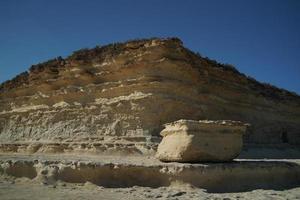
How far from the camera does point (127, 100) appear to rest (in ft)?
51.5

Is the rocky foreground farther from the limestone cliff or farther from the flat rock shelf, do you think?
the limestone cliff

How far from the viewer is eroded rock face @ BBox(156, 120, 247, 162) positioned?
8.30 meters

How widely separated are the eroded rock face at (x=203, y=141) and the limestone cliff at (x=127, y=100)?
4656 mm

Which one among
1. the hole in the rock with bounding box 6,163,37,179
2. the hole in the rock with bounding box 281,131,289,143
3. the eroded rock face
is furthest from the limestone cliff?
the hole in the rock with bounding box 6,163,37,179

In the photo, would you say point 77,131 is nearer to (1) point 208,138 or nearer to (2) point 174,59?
(2) point 174,59

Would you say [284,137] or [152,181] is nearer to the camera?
[152,181]

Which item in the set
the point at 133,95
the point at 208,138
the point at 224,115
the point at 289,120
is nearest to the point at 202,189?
the point at 208,138

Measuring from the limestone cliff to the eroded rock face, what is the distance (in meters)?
4.66

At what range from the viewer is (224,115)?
59.3ft

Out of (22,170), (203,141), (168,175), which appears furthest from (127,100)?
(168,175)

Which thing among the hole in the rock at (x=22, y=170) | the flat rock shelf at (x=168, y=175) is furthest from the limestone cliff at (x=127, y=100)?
the hole in the rock at (x=22, y=170)

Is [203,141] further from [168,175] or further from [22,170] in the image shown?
[22,170]

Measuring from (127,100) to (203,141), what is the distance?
777 centimetres

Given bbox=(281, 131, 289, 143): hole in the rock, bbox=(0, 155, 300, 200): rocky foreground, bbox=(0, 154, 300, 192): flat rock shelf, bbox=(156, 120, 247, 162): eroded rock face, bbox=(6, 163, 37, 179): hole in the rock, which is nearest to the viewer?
bbox=(0, 155, 300, 200): rocky foreground
